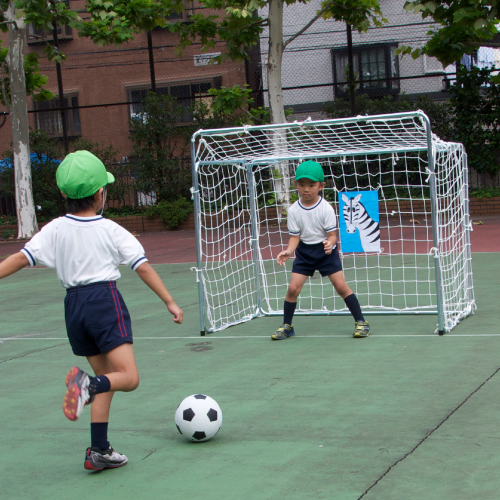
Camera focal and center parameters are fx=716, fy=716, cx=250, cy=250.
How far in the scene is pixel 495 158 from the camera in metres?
18.4

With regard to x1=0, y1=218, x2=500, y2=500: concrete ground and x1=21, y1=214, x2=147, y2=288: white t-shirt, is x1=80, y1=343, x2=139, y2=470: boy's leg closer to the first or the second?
x1=0, y1=218, x2=500, y2=500: concrete ground

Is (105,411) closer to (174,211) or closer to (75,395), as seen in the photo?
(75,395)

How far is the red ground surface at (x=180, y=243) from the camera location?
13.1 m

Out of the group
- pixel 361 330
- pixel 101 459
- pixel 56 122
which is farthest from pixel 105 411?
pixel 56 122

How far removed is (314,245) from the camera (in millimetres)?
6617

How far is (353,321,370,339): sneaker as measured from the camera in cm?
646

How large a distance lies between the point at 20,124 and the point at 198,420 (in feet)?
51.6

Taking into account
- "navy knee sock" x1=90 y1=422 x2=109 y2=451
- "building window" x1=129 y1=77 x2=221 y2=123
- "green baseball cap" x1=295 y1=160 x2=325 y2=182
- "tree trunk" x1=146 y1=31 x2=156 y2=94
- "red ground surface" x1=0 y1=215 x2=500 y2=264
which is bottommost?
"red ground surface" x1=0 y1=215 x2=500 y2=264

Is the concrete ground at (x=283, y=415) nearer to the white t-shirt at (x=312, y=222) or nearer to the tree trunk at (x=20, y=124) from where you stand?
the white t-shirt at (x=312, y=222)

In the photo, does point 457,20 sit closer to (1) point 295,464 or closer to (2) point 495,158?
(2) point 495,158

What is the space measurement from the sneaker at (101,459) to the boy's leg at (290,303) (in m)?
3.11

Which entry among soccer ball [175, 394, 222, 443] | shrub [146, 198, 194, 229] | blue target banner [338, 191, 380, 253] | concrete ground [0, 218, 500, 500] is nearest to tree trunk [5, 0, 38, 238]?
shrub [146, 198, 194, 229]

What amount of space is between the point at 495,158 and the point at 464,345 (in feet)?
44.8

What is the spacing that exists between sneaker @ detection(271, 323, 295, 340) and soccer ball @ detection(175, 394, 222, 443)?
102 inches
